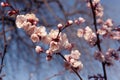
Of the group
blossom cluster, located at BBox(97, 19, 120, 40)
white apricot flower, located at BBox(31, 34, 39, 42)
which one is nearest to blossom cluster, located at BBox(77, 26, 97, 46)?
blossom cluster, located at BBox(97, 19, 120, 40)

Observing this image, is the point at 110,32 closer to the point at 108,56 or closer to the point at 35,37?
the point at 108,56

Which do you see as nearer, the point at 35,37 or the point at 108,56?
the point at 35,37

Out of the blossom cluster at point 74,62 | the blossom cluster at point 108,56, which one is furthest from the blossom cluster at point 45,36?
the blossom cluster at point 108,56

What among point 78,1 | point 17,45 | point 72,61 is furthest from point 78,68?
point 17,45

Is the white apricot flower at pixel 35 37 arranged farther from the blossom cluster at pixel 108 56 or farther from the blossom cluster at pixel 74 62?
the blossom cluster at pixel 108 56

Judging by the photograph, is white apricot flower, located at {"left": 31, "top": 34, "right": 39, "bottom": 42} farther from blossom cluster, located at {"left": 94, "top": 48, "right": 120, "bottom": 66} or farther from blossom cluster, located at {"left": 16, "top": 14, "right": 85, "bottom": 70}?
blossom cluster, located at {"left": 94, "top": 48, "right": 120, "bottom": 66}

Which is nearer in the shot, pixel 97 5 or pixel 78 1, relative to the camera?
pixel 97 5

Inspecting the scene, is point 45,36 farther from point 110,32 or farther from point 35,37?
point 110,32

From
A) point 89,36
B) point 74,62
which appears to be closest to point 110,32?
point 89,36

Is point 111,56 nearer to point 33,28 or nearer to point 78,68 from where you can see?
point 78,68

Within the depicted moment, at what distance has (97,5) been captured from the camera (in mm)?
1556

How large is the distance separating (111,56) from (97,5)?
0.25 m

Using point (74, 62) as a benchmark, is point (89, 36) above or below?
above

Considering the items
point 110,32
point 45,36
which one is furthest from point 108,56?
point 45,36
